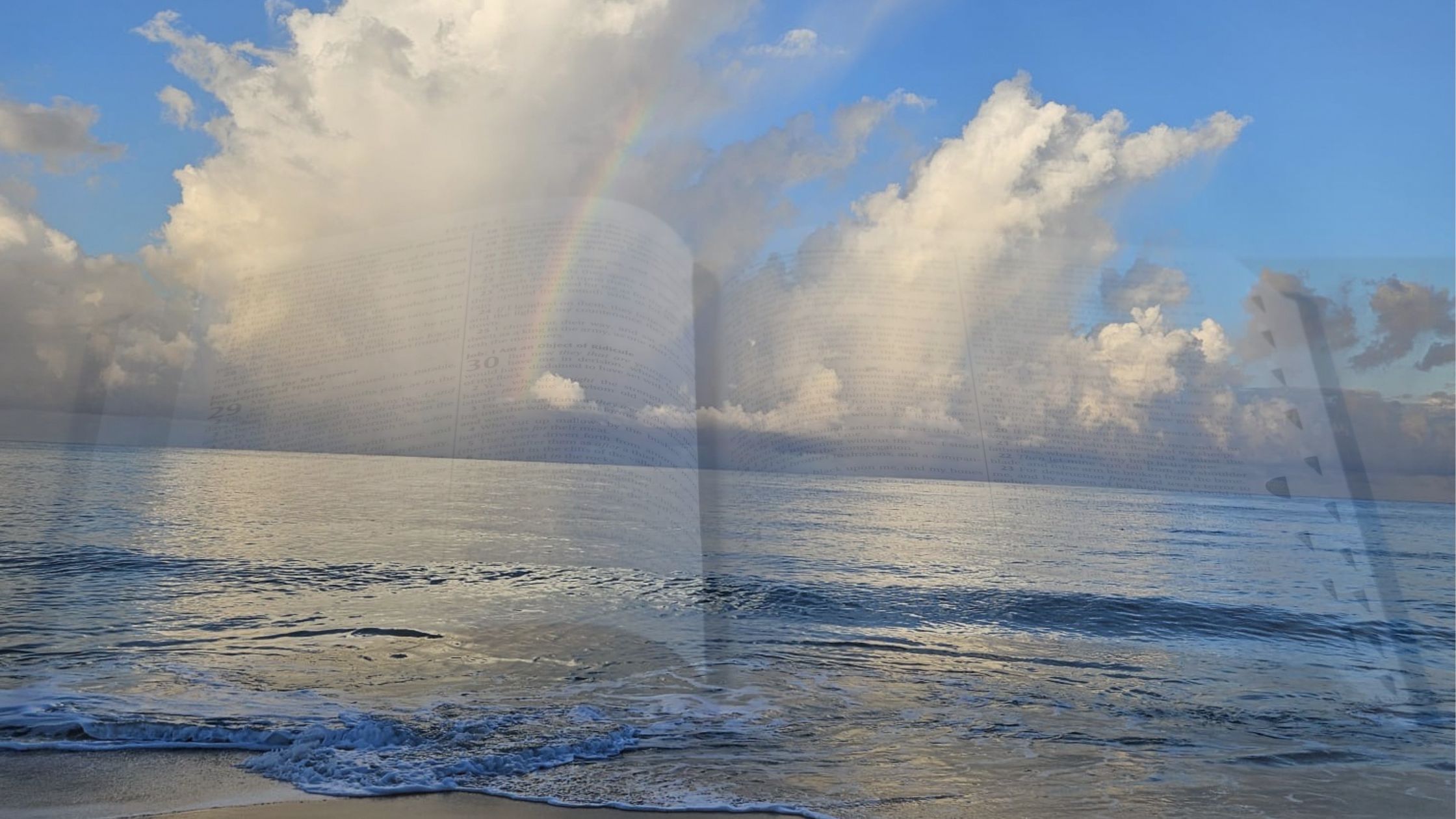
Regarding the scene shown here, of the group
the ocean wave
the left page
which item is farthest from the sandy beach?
the left page

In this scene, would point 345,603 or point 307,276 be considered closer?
point 307,276

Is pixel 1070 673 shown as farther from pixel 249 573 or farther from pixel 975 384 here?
pixel 249 573

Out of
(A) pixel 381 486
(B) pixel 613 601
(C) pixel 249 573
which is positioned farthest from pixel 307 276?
(A) pixel 381 486

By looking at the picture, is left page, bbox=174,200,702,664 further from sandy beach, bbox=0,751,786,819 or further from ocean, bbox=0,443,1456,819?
sandy beach, bbox=0,751,786,819

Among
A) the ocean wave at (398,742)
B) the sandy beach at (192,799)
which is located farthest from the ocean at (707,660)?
the sandy beach at (192,799)

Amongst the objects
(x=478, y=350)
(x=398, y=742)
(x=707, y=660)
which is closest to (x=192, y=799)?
(x=398, y=742)

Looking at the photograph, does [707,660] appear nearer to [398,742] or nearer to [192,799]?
[398,742]

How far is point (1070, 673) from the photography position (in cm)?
965

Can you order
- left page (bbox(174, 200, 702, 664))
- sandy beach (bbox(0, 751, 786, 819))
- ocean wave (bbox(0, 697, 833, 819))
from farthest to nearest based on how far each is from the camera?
left page (bbox(174, 200, 702, 664)) < ocean wave (bbox(0, 697, 833, 819)) < sandy beach (bbox(0, 751, 786, 819))

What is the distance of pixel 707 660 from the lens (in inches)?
364

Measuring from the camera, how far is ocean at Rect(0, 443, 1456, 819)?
5590 mm

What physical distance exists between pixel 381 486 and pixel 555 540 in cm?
1268

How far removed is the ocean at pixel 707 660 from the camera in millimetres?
5590

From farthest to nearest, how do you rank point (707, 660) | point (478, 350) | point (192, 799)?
point (707, 660)
point (478, 350)
point (192, 799)
